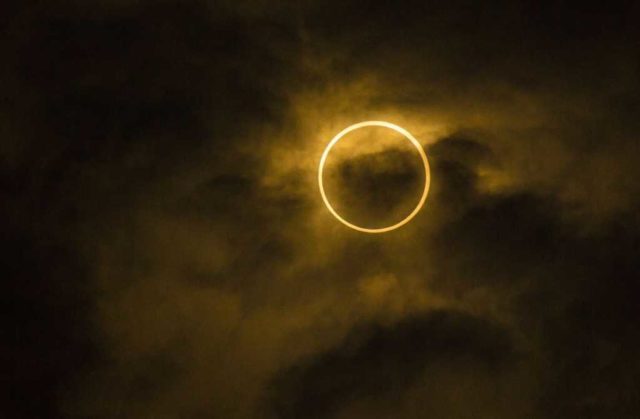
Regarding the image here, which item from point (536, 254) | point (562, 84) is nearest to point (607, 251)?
point (536, 254)

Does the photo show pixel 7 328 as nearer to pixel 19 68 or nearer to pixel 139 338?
pixel 139 338

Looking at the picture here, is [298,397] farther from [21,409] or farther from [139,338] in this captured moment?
[21,409]

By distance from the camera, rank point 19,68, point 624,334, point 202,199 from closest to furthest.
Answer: point 19,68 → point 202,199 → point 624,334

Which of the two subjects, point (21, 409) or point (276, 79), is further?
point (21, 409)

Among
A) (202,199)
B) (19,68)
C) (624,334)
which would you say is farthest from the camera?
(624,334)

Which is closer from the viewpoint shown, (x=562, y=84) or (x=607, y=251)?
A: (x=562, y=84)

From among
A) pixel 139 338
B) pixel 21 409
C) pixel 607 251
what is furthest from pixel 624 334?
pixel 21 409

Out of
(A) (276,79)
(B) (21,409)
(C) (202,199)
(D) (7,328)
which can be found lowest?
(B) (21,409)

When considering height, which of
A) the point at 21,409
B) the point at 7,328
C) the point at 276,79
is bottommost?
the point at 21,409

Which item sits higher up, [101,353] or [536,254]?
[536,254]
